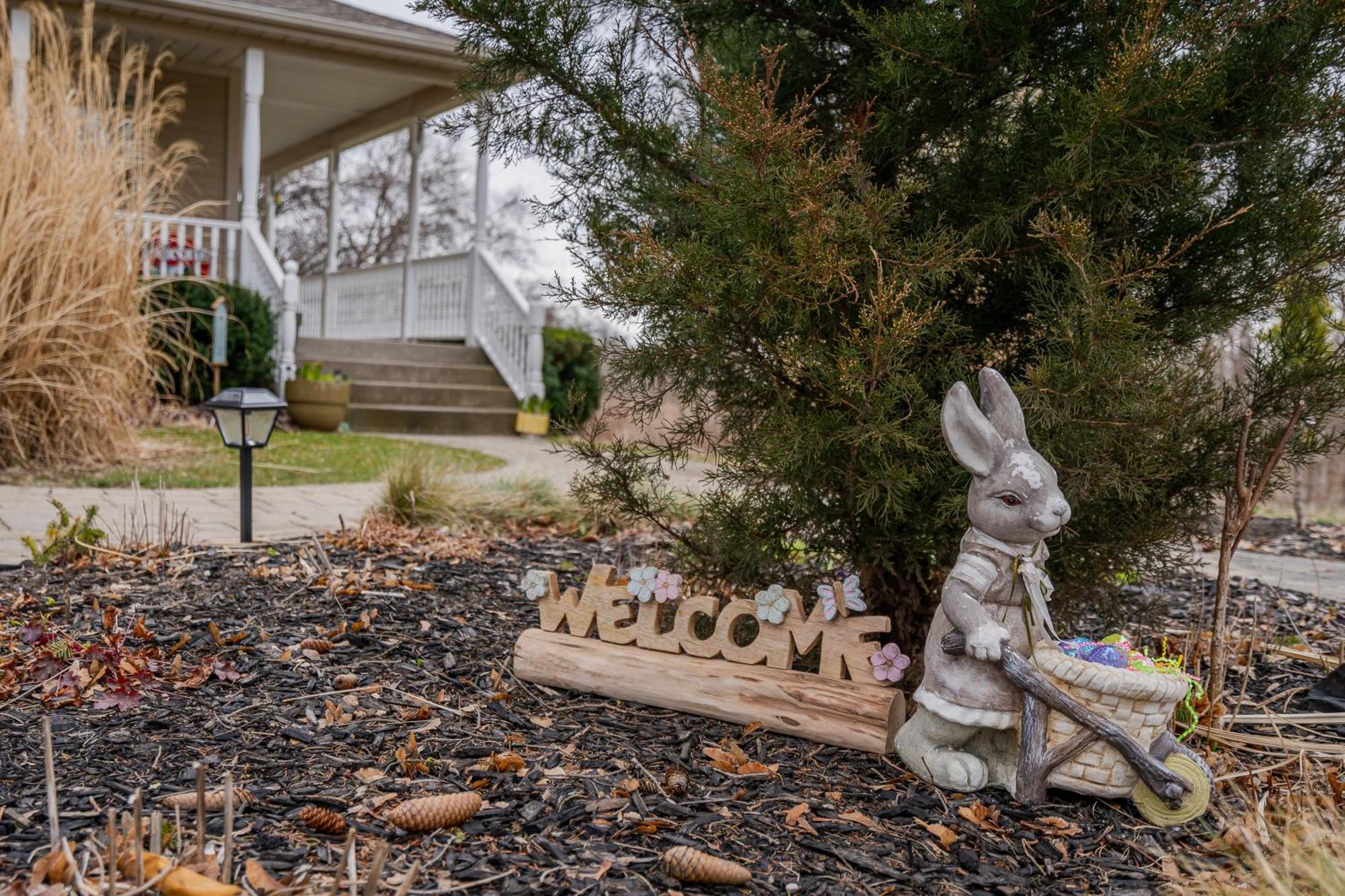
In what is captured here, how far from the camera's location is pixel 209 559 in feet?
12.2

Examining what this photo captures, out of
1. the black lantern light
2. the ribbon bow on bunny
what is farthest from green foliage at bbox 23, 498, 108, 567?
the ribbon bow on bunny

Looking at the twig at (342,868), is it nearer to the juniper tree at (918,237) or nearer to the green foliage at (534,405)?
the juniper tree at (918,237)

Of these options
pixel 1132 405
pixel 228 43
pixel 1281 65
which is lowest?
pixel 1132 405

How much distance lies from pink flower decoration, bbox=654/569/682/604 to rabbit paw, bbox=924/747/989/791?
2.39ft

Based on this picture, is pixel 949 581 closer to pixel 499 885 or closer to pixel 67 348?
pixel 499 885

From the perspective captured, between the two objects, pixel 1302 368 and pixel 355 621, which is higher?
pixel 1302 368

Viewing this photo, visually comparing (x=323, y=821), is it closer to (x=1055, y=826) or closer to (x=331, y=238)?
(x=1055, y=826)

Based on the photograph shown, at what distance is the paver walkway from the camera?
13.8 ft

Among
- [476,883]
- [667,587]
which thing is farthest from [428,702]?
[476,883]

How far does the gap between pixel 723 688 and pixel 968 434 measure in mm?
846

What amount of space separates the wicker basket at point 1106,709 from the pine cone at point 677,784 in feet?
2.41

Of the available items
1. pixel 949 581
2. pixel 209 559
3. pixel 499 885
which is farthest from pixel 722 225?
pixel 209 559

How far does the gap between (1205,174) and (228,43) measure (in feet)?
35.5

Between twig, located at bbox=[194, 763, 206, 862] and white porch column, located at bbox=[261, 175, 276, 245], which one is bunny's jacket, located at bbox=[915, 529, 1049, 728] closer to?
twig, located at bbox=[194, 763, 206, 862]
